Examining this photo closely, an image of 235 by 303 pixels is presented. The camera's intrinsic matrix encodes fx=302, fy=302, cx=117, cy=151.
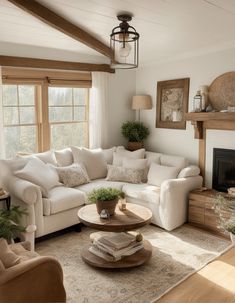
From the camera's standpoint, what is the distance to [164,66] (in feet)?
17.2

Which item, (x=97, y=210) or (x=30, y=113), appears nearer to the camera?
(x=97, y=210)

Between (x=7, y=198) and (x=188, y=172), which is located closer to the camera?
(x=7, y=198)

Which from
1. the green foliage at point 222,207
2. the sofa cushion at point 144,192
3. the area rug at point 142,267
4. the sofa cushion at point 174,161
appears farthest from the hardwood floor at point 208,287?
the sofa cushion at point 174,161

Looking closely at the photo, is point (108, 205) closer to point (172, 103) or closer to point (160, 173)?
point (160, 173)

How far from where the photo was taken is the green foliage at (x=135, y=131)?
5449 mm

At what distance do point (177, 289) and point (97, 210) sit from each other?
162 cm

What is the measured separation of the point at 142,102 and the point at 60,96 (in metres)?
1.45

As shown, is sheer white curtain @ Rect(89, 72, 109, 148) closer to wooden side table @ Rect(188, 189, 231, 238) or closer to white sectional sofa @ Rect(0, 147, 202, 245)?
white sectional sofa @ Rect(0, 147, 202, 245)

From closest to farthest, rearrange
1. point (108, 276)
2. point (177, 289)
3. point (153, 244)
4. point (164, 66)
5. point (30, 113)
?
1. point (177, 289)
2. point (108, 276)
3. point (153, 244)
4. point (30, 113)
5. point (164, 66)


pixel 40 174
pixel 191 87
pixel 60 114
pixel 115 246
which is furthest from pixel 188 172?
pixel 60 114

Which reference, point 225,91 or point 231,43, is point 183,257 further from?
point 231,43

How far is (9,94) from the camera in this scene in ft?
14.7

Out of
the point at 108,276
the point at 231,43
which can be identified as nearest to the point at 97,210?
the point at 108,276

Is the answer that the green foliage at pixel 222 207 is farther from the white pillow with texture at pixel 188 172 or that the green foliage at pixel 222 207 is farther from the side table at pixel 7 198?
the side table at pixel 7 198
